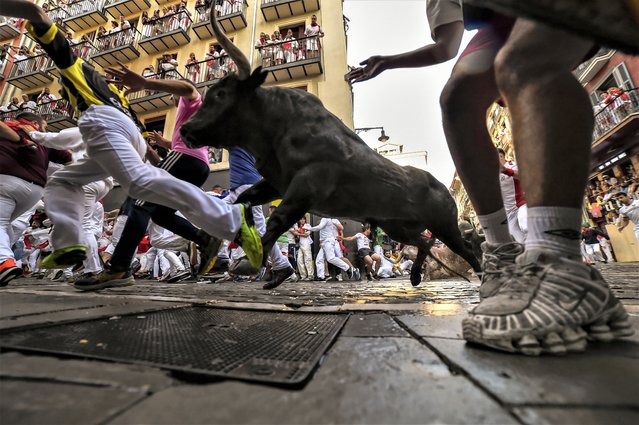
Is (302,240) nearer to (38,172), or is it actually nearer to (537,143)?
(38,172)

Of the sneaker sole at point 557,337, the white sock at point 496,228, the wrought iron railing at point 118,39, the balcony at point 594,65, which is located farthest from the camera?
the wrought iron railing at point 118,39

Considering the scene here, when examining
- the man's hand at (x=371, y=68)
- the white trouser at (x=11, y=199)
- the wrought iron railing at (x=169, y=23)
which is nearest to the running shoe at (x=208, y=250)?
the man's hand at (x=371, y=68)

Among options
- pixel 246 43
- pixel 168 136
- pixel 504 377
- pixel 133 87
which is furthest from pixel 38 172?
pixel 246 43

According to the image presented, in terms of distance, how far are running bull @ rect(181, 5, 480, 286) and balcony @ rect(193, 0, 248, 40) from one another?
15697mm

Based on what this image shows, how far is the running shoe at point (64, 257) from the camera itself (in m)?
2.84

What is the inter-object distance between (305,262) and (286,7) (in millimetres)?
13343

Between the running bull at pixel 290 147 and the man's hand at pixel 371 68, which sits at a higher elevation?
the man's hand at pixel 371 68

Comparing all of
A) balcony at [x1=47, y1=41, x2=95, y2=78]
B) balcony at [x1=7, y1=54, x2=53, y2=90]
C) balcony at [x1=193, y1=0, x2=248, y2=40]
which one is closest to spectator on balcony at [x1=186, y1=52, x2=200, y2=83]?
balcony at [x1=193, y1=0, x2=248, y2=40]

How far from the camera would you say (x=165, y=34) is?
53.4 ft

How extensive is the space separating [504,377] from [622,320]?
661 millimetres

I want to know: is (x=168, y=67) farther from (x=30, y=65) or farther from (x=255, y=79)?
(x=255, y=79)

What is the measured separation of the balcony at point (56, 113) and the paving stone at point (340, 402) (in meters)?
20.5

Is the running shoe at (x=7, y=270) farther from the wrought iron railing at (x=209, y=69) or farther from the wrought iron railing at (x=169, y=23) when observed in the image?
the wrought iron railing at (x=169, y=23)

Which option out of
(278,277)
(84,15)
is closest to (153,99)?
(84,15)
